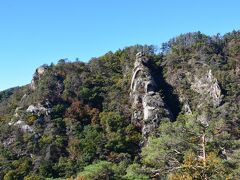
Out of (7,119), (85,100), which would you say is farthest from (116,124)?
(7,119)

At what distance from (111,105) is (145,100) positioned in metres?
7.61

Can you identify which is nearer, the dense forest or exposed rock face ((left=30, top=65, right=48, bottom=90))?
the dense forest

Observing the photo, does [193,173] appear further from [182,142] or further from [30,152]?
[30,152]

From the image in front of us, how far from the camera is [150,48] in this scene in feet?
359

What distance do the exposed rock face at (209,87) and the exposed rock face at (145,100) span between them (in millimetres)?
8670

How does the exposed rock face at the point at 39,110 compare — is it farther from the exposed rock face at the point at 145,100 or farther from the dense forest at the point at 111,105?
the exposed rock face at the point at 145,100

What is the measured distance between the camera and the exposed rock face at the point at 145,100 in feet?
274

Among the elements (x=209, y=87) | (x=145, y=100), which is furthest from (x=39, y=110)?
(x=209, y=87)

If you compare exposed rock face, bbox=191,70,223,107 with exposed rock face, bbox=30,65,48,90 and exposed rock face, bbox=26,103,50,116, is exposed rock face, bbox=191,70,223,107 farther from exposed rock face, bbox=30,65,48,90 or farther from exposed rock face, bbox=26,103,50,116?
exposed rock face, bbox=30,65,48,90

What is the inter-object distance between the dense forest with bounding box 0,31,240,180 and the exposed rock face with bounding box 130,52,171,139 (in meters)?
0.19

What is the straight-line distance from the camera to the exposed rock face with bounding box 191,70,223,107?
280 feet

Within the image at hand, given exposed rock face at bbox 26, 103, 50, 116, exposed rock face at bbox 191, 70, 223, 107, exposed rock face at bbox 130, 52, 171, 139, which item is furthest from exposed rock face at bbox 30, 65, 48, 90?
exposed rock face at bbox 191, 70, 223, 107

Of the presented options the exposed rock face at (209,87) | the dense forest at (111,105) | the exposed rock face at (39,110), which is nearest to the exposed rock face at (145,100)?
the dense forest at (111,105)

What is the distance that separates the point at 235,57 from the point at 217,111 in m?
21.3
